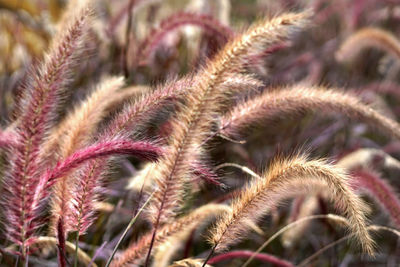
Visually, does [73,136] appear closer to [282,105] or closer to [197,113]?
[197,113]

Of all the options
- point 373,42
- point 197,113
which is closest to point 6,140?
point 197,113

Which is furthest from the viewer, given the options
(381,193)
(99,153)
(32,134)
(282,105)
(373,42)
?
(373,42)

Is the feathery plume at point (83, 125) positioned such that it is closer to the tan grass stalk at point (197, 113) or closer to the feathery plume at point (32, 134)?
the feathery plume at point (32, 134)

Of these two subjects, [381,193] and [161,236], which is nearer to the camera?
[161,236]

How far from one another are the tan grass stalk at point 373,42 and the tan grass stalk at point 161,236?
121 cm

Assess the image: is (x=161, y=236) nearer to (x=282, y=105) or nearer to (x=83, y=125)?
(x=83, y=125)

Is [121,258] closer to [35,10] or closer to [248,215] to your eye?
[248,215]

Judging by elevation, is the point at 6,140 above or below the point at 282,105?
above

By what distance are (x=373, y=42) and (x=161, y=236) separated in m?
1.55

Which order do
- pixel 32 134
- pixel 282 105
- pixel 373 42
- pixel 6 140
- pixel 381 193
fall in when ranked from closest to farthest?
pixel 32 134, pixel 6 140, pixel 282 105, pixel 381 193, pixel 373 42

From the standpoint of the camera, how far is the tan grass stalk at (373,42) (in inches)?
101

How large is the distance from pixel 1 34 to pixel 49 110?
287 centimetres

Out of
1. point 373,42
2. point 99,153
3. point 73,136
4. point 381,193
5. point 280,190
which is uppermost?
point 99,153

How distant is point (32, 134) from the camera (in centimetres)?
A: 149
